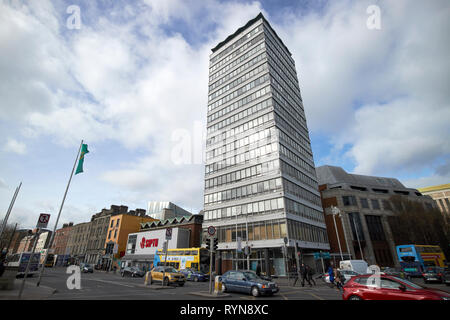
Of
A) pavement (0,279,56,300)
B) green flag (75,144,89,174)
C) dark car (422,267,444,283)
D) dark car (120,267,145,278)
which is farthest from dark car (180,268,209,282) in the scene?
dark car (422,267,444,283)

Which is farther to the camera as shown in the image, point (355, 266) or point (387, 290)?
point (355, 266)

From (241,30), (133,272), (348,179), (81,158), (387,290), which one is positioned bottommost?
(133,272)

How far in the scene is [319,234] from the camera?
42750mm

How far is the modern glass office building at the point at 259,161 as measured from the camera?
117ft

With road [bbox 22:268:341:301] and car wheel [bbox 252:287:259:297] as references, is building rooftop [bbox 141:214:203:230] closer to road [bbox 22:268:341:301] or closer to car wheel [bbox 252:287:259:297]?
road [bbox 22:268:341:301]

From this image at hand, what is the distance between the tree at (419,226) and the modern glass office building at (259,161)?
22.9 m

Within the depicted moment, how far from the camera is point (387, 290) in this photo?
347 inches

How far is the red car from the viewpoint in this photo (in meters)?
7.89

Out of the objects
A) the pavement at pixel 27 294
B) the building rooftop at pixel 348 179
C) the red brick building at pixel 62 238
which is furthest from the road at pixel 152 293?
the red brick building at pixel 62 238

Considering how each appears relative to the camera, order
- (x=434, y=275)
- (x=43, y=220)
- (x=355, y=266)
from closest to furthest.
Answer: (x=43, y=220) → (x=434, y=275) → (x=355, y=266)

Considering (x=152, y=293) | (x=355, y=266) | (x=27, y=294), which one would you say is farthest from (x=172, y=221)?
(x=27, y=294)

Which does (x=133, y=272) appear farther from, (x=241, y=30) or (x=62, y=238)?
(x=62, y=238)

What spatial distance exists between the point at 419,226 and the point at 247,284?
189 ft

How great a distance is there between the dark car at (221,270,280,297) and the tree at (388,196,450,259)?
2182 inches
